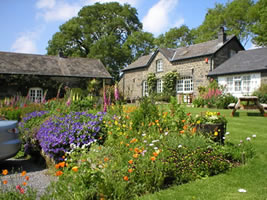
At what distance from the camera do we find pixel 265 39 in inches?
1049

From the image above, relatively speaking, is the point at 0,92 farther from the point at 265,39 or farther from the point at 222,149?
the point at 265,39

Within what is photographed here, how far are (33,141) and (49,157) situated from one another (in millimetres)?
1024

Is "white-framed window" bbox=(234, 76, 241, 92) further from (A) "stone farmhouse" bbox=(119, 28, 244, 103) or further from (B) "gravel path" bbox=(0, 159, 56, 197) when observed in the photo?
(B) "gravel path" bbox=(0, 159, 56, 197)

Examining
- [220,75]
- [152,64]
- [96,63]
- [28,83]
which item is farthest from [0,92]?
[220,75]

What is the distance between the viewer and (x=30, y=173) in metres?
4.56

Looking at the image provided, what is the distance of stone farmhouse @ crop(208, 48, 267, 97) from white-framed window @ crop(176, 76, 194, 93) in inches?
93.3

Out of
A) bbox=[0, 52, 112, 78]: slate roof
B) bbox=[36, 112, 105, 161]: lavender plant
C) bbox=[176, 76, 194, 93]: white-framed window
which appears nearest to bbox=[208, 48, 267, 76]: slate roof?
bbox=[176, 76, 194, 93]: white-framed window

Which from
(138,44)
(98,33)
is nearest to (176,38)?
(138,44)

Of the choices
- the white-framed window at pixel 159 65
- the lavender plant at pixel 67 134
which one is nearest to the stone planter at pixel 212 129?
the lavender plant at pixel 67 134

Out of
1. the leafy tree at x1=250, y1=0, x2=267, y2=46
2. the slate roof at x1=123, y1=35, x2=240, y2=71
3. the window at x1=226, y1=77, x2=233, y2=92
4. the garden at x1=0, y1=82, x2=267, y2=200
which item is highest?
the leafy tree at x1=250, y1=0, x2=267, y2=46

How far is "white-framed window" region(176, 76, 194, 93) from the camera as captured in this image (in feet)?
70.1

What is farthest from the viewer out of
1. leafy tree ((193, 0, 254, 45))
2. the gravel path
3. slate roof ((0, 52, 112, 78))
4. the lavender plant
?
leafy tree ((193, 0, 254, 45))

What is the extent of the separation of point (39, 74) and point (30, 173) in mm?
18479

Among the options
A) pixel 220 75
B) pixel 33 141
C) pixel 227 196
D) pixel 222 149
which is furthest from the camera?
pixel 220 75
